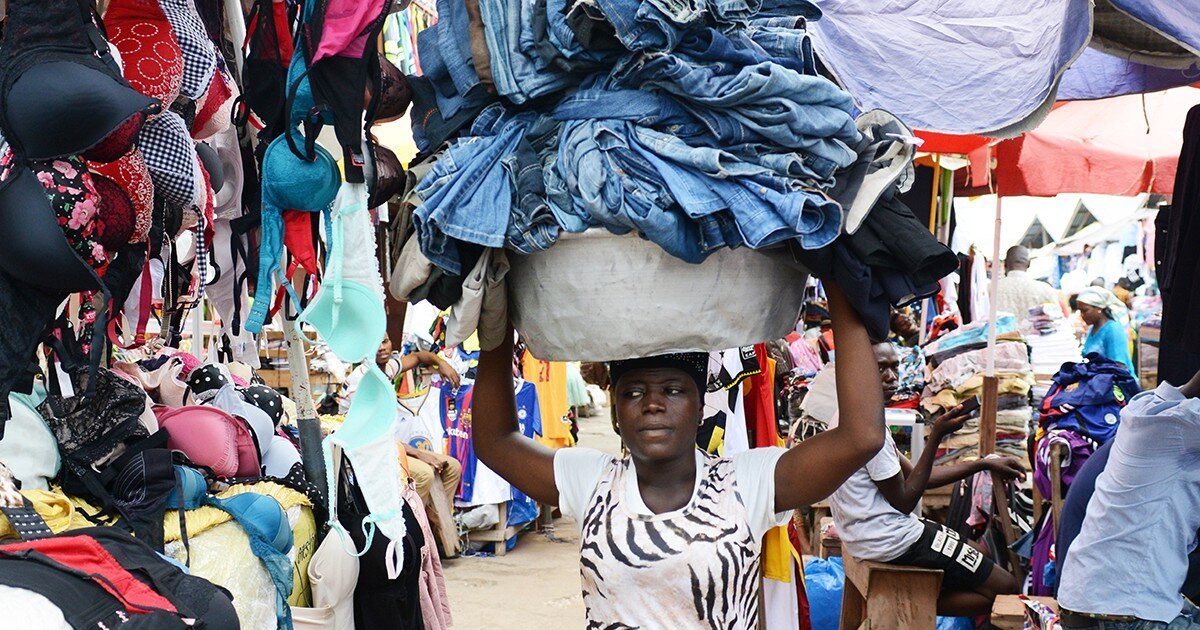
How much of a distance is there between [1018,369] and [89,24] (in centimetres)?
526

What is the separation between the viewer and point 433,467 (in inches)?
276

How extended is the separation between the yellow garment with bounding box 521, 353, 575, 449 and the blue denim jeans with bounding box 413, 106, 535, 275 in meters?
6.48

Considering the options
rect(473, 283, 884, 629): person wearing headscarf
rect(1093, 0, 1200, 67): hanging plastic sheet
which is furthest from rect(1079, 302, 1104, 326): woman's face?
rect(473, 283, 884, 629): person wearing headscarf

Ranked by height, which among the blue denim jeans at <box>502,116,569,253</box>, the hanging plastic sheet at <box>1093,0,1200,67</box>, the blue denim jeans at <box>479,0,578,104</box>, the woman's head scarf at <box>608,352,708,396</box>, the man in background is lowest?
the man in background

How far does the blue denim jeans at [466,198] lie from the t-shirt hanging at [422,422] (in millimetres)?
5030

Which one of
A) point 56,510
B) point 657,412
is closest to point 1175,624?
point 657,412

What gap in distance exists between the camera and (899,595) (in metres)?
4.06

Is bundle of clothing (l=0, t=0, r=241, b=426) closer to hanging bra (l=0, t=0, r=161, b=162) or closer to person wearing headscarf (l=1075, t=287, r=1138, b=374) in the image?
hanging bra (l=0, t=0, r=161, b=162)

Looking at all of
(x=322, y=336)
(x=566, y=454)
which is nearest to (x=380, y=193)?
(x=322, y=336)

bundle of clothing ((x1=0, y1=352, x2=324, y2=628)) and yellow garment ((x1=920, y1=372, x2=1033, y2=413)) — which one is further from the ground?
bundle of clothing ((x1=0, y1=352, x2=324, y2=628))

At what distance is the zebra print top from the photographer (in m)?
2.18

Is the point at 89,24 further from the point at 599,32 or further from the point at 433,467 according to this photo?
the point at 433,467

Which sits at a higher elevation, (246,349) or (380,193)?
(380,193)

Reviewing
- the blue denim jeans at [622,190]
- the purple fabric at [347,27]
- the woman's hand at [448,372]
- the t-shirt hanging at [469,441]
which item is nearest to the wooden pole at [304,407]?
the purple fabric at [347,27]
